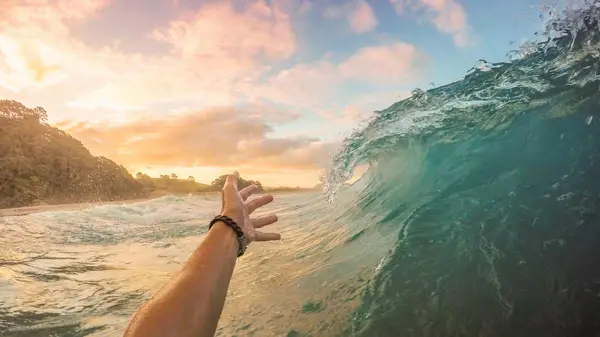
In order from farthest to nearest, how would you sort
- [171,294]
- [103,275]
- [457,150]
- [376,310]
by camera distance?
[103,275] → [457,150] → [376,310] → [171,294]

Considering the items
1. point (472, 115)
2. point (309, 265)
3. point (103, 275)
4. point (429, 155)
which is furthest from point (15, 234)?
point (472, 115)

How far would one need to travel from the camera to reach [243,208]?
171cm

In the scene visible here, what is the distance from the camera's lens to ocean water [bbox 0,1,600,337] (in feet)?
8.72

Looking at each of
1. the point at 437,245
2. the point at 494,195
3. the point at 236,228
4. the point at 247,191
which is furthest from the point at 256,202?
the point at 494,195

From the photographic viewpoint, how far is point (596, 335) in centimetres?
232

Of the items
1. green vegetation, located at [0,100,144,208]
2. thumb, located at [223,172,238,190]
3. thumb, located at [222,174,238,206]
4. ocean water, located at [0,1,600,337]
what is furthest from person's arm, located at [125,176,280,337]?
green vegetation, located at [0,100,144,208]

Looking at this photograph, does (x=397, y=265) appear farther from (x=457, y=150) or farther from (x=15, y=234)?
(x=15, y=234)

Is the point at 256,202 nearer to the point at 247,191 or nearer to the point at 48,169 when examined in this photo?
the point at 247,191

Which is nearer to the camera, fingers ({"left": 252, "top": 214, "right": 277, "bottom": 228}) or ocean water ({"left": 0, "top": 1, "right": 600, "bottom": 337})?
fingers ({"left": 252, "top": 214, "right": 277, "bottom": 228})

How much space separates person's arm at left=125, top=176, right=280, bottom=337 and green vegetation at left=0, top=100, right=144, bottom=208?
29969mm

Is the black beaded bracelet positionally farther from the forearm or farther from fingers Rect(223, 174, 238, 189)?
fingers Rect(223, 174, 238, 189)

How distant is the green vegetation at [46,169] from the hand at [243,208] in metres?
29.6

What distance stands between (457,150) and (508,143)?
565mm

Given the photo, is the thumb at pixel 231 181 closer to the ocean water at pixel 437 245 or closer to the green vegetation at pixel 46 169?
the ocean water at pixel 437 245
